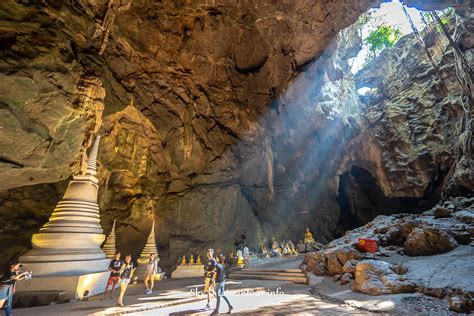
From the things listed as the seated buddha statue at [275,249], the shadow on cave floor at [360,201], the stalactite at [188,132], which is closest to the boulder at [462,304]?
the stalactite at [188,132]

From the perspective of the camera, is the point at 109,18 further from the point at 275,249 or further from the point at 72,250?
the point at 275,249

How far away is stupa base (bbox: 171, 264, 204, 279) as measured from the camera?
12396 millimetres

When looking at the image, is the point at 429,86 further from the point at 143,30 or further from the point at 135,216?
the point at 135,216

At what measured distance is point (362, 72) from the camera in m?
27.2

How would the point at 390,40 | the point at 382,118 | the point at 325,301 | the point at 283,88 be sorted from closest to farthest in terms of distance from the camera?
the point at 325,301, the point at 283,88, the point at 382,118, the point at 390,40

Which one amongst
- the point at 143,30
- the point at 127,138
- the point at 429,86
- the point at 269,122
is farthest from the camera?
the point at 429,86

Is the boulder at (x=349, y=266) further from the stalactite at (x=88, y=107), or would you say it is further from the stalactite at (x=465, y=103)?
Result: the stalactite at (x=465, y=103)

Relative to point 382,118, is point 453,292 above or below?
below

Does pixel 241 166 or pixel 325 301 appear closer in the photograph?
pixel 325 301

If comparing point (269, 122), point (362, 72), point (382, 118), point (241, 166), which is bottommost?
point (241, 166)

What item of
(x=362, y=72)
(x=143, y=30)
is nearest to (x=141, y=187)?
(x=143, y=30)

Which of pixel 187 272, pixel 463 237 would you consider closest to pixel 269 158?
pixel 187 272

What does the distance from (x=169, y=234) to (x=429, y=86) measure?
2457cm

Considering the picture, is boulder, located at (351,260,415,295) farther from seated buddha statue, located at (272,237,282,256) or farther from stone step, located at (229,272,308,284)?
seated buddha statue, located at (272,237,282,256)
